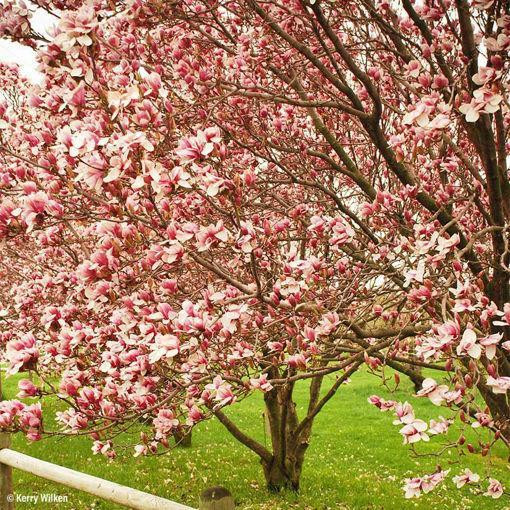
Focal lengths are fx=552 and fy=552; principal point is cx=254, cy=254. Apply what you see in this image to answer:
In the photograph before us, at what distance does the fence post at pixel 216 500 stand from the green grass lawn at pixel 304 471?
3517 mm

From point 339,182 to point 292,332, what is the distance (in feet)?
13.0

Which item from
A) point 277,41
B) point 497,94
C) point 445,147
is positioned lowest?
point 497,94

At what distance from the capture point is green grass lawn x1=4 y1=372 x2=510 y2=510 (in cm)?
761

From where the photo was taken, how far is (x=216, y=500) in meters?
2.61

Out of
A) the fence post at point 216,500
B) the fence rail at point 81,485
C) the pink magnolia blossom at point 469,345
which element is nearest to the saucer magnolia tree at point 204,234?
the pink magnolia blossom at point 469,345

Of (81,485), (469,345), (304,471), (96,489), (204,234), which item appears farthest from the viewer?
(304,471)

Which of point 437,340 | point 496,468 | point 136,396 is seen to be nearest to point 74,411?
point 136,396

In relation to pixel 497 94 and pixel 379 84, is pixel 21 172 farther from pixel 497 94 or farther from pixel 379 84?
pixel 379 84

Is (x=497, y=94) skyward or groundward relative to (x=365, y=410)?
skyward

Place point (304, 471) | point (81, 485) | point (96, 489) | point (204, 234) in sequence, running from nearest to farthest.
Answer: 1. point (204, 234)
2. point (96, 489)
3. point (81, 485)
4. point (304, 471)

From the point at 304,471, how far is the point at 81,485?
6.64m

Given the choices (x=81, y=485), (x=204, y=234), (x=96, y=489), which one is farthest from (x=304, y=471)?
(x=204, y=234)

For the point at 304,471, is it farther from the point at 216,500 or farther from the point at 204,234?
the point at 204,234

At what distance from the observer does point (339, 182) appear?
22.1ft
